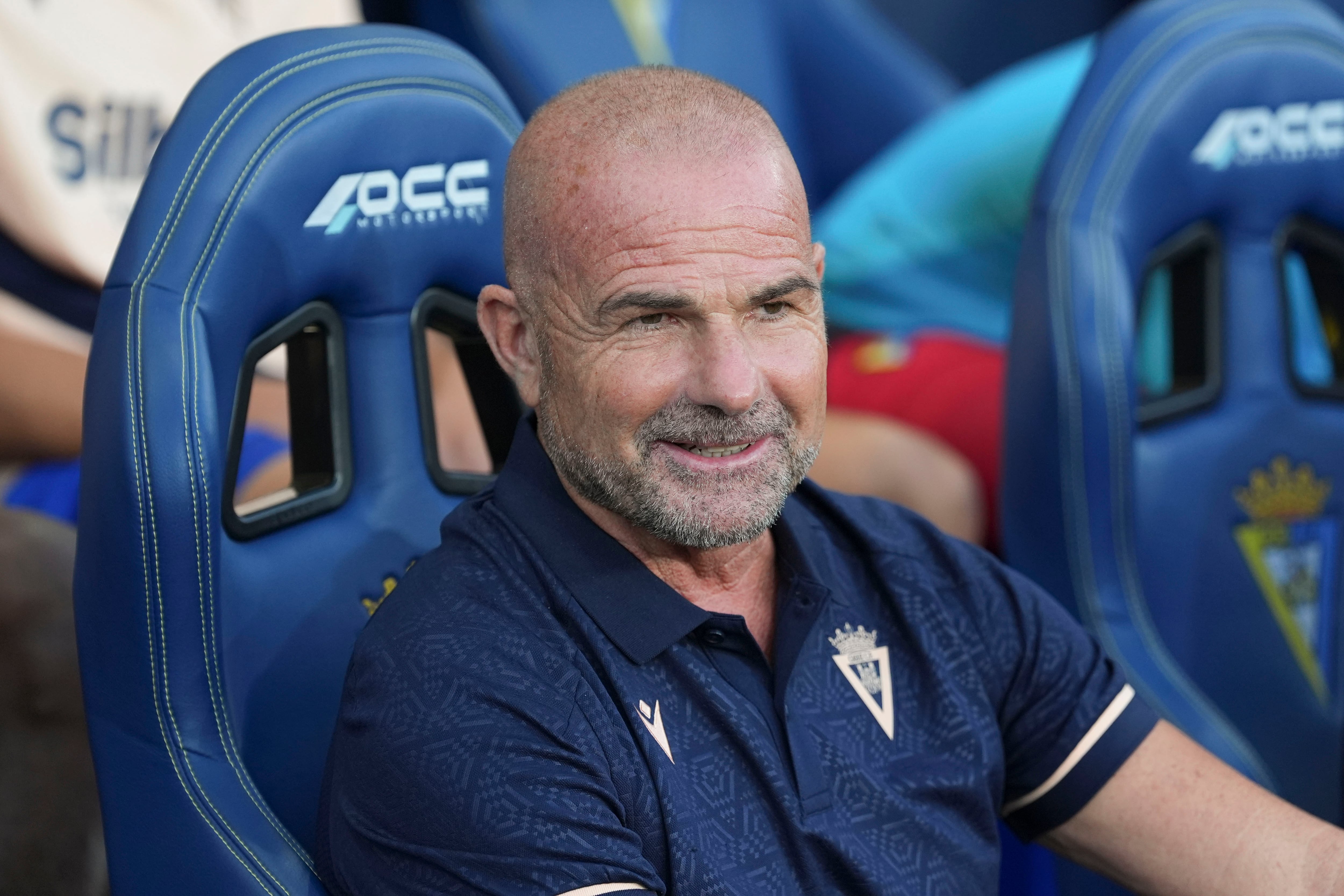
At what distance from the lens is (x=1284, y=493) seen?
1578 millimetres

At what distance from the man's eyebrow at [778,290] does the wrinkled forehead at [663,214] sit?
0.02 meters

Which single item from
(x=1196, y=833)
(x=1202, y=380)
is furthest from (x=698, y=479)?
(x=1202, y=380)

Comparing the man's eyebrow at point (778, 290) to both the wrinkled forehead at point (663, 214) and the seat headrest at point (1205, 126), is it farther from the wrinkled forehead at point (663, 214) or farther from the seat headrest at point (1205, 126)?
the seat headrest at point (1205, 126)

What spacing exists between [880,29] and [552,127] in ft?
6.72

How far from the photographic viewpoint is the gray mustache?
0.90 metres

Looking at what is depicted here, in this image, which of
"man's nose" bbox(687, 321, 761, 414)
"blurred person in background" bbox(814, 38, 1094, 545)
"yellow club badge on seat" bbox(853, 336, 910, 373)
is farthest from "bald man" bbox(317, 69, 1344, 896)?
"yellow club badge on seat" bbox(853, 336, 910, 373)

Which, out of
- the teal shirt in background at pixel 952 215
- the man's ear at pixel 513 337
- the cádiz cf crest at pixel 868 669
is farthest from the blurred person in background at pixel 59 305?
the teal shirt in background at pixel 952 215

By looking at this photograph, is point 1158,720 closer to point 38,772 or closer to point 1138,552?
point 1138,552

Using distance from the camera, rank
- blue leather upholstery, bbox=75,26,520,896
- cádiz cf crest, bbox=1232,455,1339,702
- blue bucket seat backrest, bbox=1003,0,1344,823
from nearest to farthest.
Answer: blue leather upholstery, bbox=75,26,520,896
blue bucket seat backrest, bbox=1003,0,1344,823
cádiz cf crest, bbox=1232,455,1339,702

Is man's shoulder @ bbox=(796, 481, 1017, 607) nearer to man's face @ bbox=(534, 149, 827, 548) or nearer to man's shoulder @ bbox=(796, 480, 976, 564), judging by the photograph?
man's shoulder @ bbox=(796, 480, 976, 564)

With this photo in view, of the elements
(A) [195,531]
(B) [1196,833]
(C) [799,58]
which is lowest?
(B) [1196,833]

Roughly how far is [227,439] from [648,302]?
0.99 feet

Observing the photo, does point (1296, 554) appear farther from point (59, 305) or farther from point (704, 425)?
point (59, 305)

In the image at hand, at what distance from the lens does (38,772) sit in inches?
50.1
